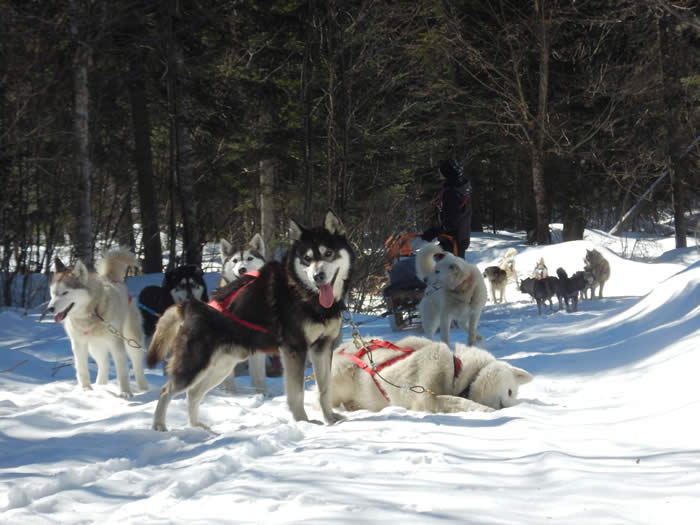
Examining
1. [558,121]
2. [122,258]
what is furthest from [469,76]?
[122,258]

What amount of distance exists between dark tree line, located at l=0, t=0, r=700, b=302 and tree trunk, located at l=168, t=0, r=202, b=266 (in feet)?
0.11

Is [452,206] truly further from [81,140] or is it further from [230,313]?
[81,140]

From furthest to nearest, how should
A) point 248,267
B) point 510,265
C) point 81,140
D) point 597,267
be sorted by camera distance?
1. point 510,265
2. point 597,267
3. point 81,140
4. point 248,267

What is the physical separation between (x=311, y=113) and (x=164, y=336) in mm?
6125

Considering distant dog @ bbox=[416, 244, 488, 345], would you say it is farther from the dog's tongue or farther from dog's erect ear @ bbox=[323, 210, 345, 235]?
the dog's tongue

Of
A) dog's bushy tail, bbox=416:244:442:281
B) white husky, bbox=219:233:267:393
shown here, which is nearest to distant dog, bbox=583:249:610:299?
dog's bushy tail, bbox=416:244:442:281

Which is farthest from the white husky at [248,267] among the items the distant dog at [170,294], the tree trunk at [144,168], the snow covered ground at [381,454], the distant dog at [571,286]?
the tree trunk at [144,168]

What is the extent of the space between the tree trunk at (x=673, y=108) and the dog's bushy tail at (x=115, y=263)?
15.1 metres

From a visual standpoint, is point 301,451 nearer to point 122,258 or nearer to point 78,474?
point 78,474

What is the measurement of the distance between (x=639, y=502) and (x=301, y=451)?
5.43 feet

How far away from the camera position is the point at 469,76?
19.8 meters

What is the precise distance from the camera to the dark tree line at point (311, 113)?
29.1ft

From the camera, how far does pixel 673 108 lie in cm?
1595

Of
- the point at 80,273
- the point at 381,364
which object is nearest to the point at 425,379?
the point at 381,364
